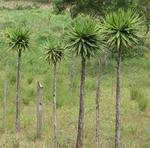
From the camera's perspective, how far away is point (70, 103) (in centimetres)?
2953

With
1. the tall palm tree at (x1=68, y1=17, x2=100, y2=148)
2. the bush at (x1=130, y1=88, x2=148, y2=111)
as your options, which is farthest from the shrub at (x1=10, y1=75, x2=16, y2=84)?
the tall palm tree at (x1=68, y1=17, x2=100, y2=148)

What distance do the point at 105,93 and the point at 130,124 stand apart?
20.6 ft

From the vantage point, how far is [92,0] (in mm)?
27922

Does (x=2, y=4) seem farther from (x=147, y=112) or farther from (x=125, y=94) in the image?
(x=147, y=112)

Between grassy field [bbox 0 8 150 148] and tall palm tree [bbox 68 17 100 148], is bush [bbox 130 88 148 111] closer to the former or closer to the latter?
grassy field [bbox 0 8 150 148]

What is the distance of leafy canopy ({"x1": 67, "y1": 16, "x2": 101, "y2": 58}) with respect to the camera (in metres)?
19.4

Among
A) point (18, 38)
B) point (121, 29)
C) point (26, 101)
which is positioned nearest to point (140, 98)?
point (26, 101)

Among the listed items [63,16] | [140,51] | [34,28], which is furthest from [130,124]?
[63,16]

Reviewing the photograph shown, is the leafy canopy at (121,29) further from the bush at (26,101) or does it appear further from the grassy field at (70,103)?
the bush at (26,101)

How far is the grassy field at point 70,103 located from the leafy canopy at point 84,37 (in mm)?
2766

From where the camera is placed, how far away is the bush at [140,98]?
28500mm

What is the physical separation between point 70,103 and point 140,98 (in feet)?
13.0

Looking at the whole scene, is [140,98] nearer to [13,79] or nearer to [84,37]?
[13,79]

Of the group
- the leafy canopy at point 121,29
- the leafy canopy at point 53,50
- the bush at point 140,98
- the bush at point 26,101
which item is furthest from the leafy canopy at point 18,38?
the bush at point 140,98
